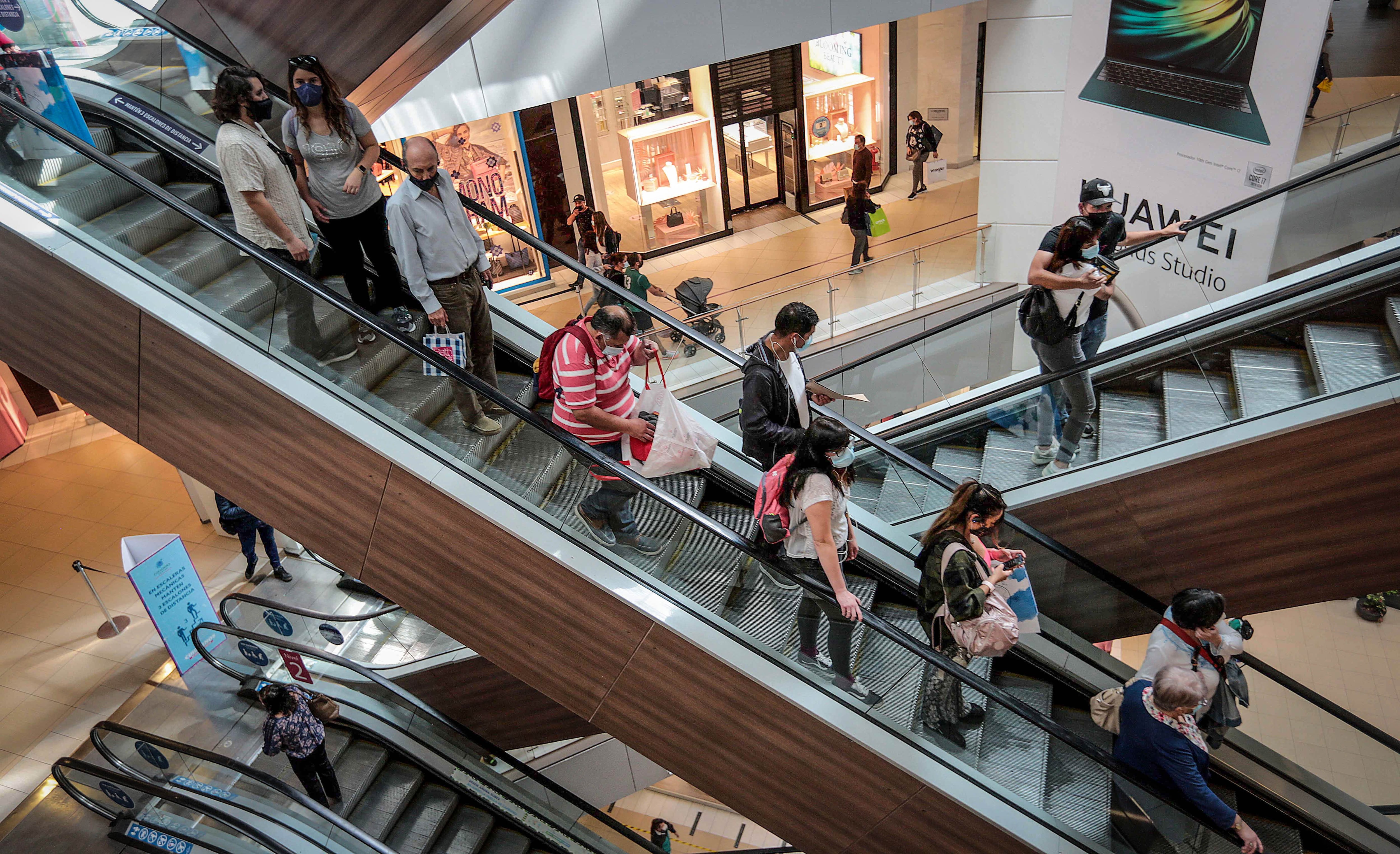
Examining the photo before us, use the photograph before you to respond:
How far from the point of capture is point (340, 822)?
667 cm

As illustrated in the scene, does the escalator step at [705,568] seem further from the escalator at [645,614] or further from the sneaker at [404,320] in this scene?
the sneaker at [404,320]

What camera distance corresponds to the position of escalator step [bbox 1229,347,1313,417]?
4.95 m

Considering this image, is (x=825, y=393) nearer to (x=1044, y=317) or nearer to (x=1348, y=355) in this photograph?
(x=1044, y=317)

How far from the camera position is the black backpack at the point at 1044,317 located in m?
5.43

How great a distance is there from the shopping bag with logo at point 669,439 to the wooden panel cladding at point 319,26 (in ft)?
10.3

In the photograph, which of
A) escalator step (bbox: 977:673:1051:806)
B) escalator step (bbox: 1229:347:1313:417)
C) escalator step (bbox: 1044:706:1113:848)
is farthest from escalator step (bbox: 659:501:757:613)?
escalator step (bbox: 1229:347:1313:417)

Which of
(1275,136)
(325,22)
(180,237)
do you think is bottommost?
(180,237)

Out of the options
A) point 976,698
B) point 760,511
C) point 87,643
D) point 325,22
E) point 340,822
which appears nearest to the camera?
point 760,511

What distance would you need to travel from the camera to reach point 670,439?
472cm

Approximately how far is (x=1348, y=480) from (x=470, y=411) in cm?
474

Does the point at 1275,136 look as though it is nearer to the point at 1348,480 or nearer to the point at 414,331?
the point at 1348,480

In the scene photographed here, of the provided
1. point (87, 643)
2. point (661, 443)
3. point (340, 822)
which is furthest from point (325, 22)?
point (87, 643)

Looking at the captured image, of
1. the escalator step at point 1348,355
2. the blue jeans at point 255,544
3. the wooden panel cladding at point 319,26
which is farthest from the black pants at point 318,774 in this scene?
the escalator step at point 1348,355

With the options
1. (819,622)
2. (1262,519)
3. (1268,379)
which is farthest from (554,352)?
(1262,519)
